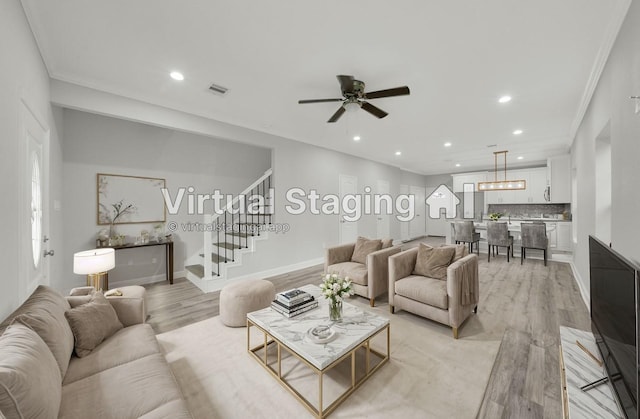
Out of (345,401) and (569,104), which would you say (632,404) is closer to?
(345,401)

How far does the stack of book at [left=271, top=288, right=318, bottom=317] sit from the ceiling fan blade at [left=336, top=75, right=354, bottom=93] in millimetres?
2160

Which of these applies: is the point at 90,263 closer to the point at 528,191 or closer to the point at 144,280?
the point at 144,280

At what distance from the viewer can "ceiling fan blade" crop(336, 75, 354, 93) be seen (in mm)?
2477

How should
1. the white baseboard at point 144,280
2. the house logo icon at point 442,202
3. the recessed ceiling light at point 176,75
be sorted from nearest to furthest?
the recessed ceiling light at point 176,75, the white baseboard at point 144,280, the house logo icon at point 442,202

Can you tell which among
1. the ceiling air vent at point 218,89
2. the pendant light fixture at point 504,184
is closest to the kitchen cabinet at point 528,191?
A: the pendant light fixture at point 504,184

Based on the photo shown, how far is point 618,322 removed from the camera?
3.60ft

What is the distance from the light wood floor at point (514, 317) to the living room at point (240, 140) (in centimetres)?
20

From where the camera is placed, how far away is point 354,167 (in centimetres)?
666

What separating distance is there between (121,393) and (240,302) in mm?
1531

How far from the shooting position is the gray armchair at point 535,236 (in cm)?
529

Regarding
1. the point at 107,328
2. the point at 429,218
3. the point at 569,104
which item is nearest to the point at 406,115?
the point at 569,104

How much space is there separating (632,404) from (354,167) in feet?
19.8

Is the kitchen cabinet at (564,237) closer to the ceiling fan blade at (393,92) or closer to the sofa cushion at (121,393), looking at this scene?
the ceiling fan blade at (393,92)

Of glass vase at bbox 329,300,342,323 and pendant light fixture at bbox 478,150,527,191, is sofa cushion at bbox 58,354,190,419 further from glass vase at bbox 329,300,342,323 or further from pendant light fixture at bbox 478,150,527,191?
pendant light fixture at bbox 478,150,527,191
